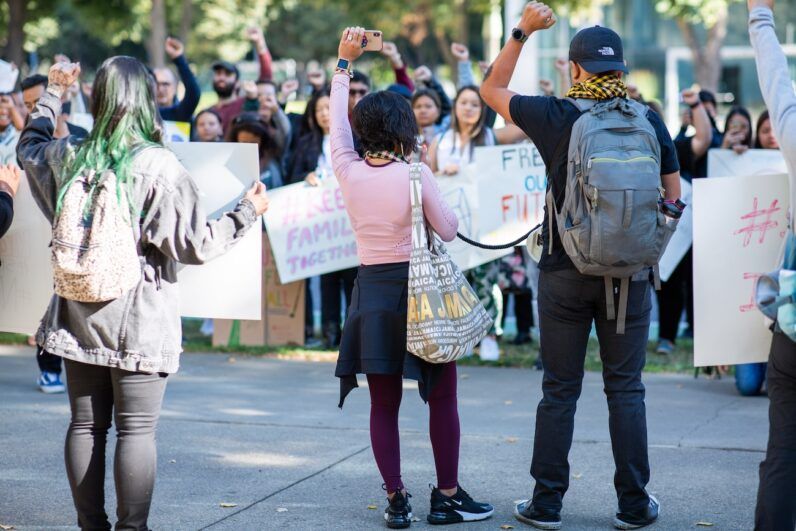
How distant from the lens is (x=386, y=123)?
461cm

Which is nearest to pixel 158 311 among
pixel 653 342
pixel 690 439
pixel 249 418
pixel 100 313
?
pixel 100 313

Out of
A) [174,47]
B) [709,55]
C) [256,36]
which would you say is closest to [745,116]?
[256,36]

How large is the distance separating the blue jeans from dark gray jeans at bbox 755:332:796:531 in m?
3.52

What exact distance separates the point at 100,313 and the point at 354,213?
1.20 metres

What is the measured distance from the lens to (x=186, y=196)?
13.2 ft

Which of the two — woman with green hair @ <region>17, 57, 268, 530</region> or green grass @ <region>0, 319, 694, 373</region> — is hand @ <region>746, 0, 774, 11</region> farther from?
green grass @ <region>0, 319, 694, 373</region>

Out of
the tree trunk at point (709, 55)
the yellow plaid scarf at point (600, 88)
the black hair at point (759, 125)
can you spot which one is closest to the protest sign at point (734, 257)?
the yellow plaid scarf at point (600, 88)

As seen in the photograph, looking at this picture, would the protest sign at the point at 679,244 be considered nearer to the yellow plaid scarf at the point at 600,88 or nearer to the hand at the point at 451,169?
the hand at the point at 451,169

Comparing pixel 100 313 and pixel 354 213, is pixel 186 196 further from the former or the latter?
pixel 354 213

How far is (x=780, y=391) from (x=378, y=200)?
1.70 meters

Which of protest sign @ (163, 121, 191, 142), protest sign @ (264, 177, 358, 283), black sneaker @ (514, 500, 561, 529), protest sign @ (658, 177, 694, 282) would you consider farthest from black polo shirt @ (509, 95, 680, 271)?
protest sign @ (163, 121, 191, 142)

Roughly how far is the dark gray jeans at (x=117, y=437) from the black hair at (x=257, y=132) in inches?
193

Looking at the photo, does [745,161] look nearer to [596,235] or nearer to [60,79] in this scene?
[596,235]

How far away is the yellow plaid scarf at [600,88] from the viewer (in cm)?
448
